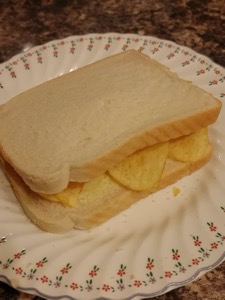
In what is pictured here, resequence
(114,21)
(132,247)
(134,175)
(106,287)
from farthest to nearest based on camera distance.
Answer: (114,21)
(134,175)
(132,247)
(106,287)

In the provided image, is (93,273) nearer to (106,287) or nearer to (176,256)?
(106,287)

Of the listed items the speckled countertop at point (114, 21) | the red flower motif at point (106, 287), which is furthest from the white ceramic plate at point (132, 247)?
the speckled countertop at point (114, 21)

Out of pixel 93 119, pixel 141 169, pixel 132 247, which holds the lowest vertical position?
pixel 132 247

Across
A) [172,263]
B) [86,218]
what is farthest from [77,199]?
[172,263]

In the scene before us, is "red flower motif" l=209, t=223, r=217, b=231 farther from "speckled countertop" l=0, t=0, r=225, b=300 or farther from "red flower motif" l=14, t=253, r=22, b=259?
"speckled countertop" l=0, t=0, r=225, b=300

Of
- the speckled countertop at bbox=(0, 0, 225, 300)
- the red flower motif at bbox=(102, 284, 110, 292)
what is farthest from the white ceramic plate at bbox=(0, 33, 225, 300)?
the speckled countertop at bbox=(0, 0, 225, 300)

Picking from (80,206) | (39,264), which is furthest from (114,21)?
(39,264)
